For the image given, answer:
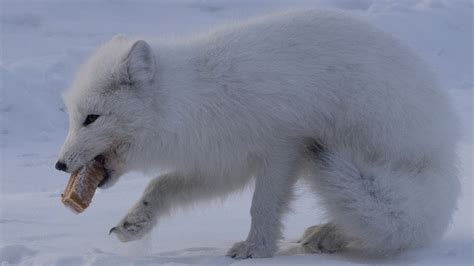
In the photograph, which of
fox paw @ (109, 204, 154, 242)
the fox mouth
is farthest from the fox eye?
fox paw @ (109, 204, 154, 242)

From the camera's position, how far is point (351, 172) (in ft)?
12.3

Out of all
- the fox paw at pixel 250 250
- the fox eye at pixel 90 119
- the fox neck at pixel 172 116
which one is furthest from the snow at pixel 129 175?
the fox eye at pixel 90 119

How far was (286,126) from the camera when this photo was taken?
380cm

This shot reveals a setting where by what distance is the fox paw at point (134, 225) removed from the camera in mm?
4066

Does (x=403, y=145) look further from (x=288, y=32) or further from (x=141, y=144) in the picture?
(x=141, y=144)

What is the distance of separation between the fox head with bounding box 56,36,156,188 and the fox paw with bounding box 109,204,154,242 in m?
0.41

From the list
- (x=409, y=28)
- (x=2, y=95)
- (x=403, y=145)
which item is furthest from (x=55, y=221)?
(x=409, y=28)

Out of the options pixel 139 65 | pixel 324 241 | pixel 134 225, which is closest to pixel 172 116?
pixel 139 65

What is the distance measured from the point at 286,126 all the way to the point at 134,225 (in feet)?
3.12

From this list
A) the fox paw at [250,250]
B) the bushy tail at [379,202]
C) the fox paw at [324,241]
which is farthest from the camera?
the fox paw at [324,241]

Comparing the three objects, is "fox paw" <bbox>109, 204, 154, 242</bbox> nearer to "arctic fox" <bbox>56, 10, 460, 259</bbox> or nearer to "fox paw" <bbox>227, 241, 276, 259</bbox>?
"arctic fox" <bbox>56, 10, 460, 259</bbox>

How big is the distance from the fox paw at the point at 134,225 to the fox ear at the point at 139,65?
2.41 feet

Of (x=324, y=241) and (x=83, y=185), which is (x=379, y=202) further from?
(x=83, y=185)

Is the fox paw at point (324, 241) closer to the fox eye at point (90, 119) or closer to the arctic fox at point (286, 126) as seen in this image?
the arctic fox at point (286, 126)
